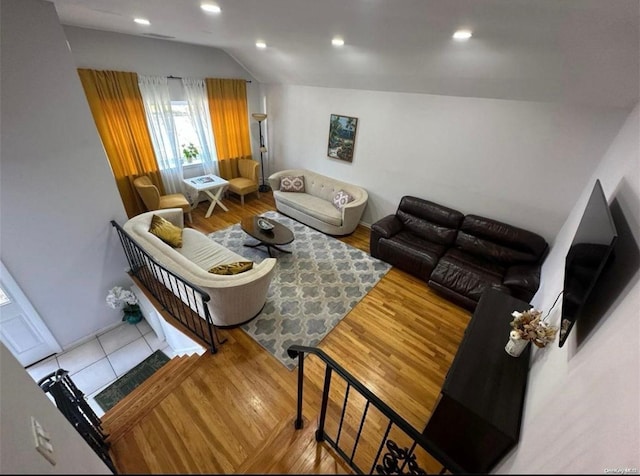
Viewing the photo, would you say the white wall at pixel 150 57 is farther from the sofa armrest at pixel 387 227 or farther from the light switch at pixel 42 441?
the light switch at pixel 42 441

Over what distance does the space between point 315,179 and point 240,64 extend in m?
2.75

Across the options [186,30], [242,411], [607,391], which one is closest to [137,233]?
[242,411]

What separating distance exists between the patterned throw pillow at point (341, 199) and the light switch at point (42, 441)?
4190 millimetres

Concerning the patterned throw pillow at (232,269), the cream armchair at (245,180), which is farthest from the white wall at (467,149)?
the patterned throw pillow at (232,269)

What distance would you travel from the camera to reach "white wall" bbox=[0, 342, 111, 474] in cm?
67

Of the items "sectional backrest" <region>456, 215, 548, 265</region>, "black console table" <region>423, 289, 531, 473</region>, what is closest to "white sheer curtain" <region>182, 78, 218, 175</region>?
"sectional backrest" <region>456, 215, 548, 265</region>

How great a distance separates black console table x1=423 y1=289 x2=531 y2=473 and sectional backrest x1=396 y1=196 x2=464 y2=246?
6.43 ft

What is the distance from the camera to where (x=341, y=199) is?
15.6 ft

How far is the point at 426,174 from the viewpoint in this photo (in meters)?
4.04

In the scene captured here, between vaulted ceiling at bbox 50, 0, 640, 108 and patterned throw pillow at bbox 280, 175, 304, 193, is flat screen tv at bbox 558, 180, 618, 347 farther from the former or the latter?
patterned throw pillow at bbox 280, 175, 304, 193

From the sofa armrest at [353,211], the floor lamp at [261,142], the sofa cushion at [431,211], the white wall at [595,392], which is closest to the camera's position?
the white wall at [595,392]

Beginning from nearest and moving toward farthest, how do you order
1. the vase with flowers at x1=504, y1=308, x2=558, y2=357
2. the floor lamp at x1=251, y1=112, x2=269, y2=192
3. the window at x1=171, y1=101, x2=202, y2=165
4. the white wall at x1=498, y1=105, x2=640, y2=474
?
the white wall at x1=498, y1=105, x2=640, y2=474, the vase with flowers at x1=504, y1=308, x2=558, y2=357, the window at x1=171, y1=101, x2=202, y2=165, the floor lamp at x1=251, y1=112, x2=269, y2=192

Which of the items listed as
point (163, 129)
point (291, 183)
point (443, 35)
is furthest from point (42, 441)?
point (163, 129)

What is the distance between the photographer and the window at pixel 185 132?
4762mm
